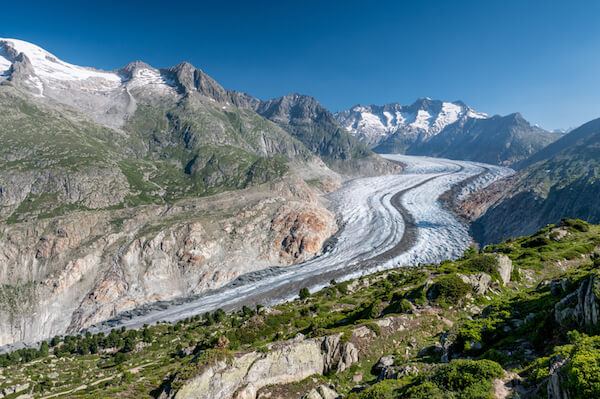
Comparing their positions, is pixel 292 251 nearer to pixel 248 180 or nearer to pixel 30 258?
pixel 248 180

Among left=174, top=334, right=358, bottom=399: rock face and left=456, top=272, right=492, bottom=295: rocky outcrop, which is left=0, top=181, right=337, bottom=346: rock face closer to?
left=174, top=334, right=358, bottom=399: rock face

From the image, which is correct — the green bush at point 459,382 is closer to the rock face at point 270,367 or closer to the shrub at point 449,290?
the rock face at point 270,367

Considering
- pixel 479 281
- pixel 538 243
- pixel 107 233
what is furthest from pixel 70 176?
pixel 538 243

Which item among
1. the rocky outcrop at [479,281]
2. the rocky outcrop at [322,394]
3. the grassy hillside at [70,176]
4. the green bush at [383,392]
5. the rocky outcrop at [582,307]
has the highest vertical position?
the grassy hillside at [70,176]

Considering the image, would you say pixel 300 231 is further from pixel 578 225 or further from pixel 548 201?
pixel 548 201

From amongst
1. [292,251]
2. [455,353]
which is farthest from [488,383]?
[292,251]

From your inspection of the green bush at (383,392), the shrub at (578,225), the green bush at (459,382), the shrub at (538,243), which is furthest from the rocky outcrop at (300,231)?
the green bush at (459,382)
